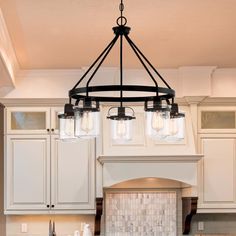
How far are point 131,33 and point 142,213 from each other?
7.62ft

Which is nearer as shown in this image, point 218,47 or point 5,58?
point 5,58

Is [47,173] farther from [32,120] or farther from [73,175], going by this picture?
[32,120]

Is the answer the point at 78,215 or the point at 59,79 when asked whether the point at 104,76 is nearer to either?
the point at 59,79

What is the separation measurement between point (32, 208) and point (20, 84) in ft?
4.18

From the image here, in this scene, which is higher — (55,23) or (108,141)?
(55,23)

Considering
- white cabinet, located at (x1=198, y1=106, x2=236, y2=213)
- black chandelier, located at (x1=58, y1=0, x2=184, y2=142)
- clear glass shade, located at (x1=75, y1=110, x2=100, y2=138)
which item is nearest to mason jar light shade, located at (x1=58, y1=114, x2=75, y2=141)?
black chandelier, located at (x1=58, y1=0, x2=184, y2=142)

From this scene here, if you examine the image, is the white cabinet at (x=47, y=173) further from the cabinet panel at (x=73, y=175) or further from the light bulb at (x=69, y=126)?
the light bulb at (x=69, y=126)

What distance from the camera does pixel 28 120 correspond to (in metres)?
5.49

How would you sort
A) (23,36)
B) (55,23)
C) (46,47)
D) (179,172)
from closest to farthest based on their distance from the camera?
(55,23), (23,36), (46,47), (179,172)

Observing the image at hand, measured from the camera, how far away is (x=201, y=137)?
18.0ft

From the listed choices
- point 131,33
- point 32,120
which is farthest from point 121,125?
point 32,120

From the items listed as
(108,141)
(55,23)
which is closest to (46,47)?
(55,23)

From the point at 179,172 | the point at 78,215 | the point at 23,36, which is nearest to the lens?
the point at 23,36

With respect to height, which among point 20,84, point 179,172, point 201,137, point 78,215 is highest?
point 20,84
